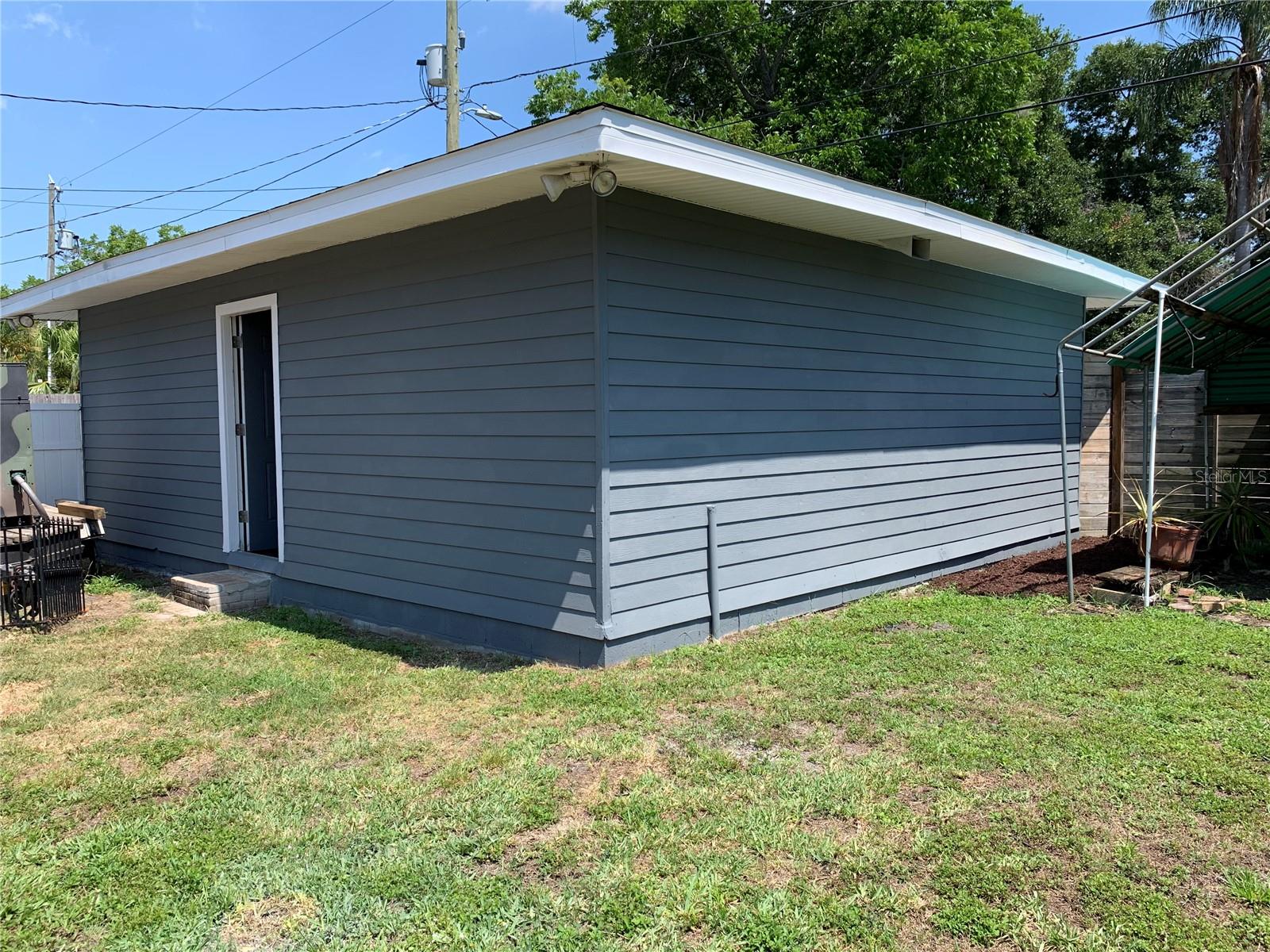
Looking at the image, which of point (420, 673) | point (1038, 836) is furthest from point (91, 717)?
point (1038, 836)

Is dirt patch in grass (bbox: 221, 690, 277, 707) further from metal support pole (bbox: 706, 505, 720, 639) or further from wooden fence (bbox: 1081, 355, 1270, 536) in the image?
wooden fence (bbox: 1081, 355, 1270, 536)

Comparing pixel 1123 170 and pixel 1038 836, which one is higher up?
pixel 1123 170

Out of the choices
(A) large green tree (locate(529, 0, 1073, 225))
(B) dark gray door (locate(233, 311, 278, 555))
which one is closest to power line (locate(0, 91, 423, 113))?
(A) large green tree (locate(529, 0, 1073, 225))

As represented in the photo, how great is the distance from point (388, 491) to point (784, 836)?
3.85 m

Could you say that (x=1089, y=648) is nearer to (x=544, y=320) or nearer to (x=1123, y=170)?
(x=544, y=320)

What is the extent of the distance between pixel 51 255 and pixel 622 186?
2459 cm

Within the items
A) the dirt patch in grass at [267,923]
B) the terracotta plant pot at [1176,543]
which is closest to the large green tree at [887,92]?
the terracotta plant pot at [1176,543]

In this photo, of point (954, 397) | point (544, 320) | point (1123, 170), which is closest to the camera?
point (544, 320)

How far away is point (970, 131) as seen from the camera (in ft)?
49.8

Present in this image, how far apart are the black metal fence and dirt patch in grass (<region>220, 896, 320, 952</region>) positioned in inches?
187

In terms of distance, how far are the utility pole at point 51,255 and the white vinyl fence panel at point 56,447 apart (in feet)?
40.3

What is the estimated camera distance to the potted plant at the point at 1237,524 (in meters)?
7.07

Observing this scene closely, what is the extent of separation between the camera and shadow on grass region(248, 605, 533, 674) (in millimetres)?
5066

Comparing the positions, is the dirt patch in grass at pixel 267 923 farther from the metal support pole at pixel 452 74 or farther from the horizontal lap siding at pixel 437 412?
the metal support pole at pixel 452 74
